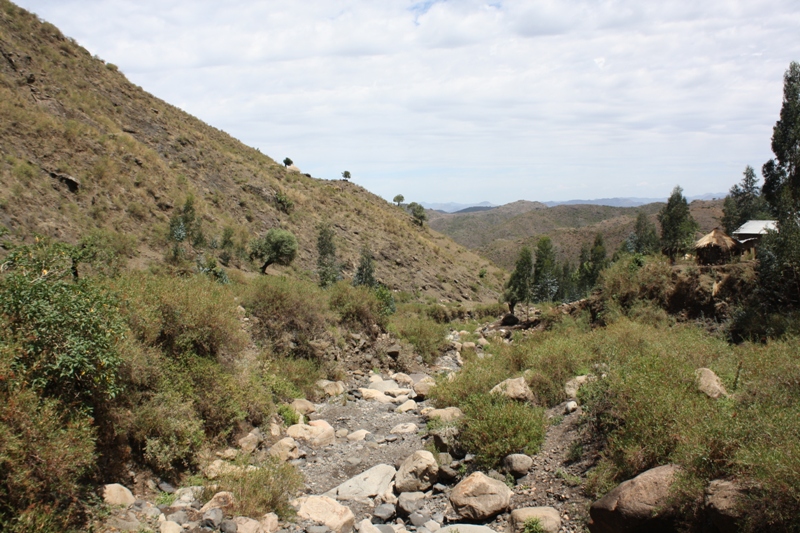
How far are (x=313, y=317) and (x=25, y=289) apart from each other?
896 cm

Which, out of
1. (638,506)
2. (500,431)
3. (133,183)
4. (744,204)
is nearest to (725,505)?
(638,506)

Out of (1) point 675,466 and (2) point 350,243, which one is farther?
(2) point 350,243

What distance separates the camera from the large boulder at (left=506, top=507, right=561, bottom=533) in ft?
19.1

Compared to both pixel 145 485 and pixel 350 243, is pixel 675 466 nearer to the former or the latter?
pixel 145 485

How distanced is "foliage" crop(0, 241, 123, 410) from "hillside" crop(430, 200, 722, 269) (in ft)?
272

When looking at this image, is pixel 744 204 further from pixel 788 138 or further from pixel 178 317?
pixel 178 317

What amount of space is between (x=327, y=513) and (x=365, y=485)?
127cm

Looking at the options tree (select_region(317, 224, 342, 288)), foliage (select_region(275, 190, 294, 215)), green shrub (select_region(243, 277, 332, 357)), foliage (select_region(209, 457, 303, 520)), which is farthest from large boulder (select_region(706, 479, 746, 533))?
foliage (select_region(275, 190, 294, 215))

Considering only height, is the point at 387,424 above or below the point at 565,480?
below

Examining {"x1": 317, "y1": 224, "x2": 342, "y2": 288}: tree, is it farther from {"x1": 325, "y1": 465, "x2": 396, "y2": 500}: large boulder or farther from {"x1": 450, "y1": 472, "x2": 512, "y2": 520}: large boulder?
{"x1": 450, "y1": 472, "x2": 512, "y2": 520}: large boulder

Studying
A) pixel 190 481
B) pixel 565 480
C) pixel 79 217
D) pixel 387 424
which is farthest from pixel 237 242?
pixel 565 480

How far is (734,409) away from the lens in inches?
244

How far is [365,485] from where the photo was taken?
8055 millimetres

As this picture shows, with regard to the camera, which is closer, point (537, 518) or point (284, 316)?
point (537, 518)
